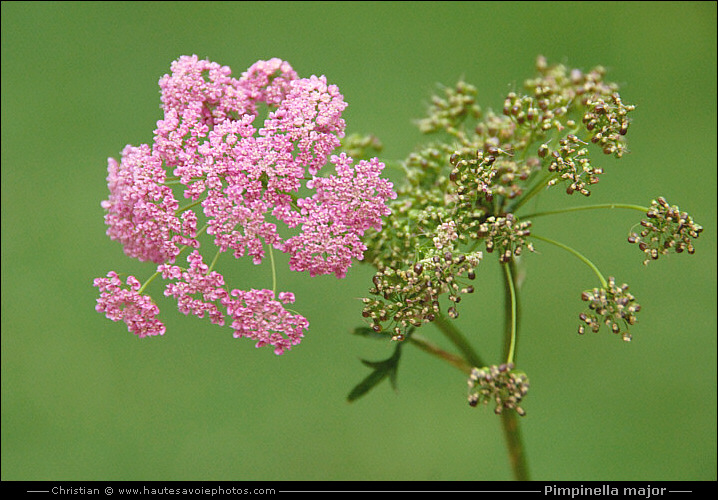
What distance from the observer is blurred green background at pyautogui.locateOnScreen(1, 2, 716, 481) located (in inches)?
110

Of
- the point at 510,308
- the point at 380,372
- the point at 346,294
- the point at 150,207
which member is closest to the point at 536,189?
the point at 510,308

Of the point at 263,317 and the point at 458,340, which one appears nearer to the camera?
the point at 263,317

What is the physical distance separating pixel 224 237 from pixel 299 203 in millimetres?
157

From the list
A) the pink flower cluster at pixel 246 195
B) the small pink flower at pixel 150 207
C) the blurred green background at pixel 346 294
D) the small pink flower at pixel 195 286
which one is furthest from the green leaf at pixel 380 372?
the blurred green background at pixel 346 294

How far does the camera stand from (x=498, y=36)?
3.38 metres

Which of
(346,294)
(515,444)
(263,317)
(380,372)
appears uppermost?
(346,294)

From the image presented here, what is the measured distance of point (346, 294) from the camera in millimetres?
2971

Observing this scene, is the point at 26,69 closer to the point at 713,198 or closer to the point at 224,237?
the point at 224,237

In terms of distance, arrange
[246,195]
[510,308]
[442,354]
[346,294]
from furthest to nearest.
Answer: [346,294] → [442,354] → [510,308] → [246,195]

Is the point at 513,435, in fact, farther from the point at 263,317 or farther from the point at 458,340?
the point at 263,317

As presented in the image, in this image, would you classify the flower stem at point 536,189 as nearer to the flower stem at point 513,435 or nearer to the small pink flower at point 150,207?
the flower stem at point 513,435

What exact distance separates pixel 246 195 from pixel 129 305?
0.34 m

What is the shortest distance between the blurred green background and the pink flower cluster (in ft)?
3.96

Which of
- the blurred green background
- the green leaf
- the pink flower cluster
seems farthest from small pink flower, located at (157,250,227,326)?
the blurred green background
